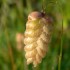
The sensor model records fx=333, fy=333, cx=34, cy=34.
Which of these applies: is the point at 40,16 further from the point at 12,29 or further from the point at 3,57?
the point at 12,29

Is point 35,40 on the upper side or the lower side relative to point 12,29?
upper

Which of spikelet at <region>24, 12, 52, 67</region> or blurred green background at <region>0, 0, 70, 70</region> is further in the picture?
blurred green background at <region>0, 0, 70, 70</region>

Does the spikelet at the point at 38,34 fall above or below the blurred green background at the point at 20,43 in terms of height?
above

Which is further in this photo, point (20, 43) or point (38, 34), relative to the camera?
point (20, 43)

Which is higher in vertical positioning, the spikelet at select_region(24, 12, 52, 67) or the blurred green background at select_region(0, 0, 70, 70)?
the spikelet at select_region(24, 12, 52, 67)

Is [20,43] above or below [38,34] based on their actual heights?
below

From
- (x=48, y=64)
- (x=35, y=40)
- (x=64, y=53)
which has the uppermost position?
(x=35, y=40)

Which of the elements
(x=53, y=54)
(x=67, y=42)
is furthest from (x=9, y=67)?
(x=67, y=42)

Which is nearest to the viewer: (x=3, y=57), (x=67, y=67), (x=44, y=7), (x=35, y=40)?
(x=35, y=40)
